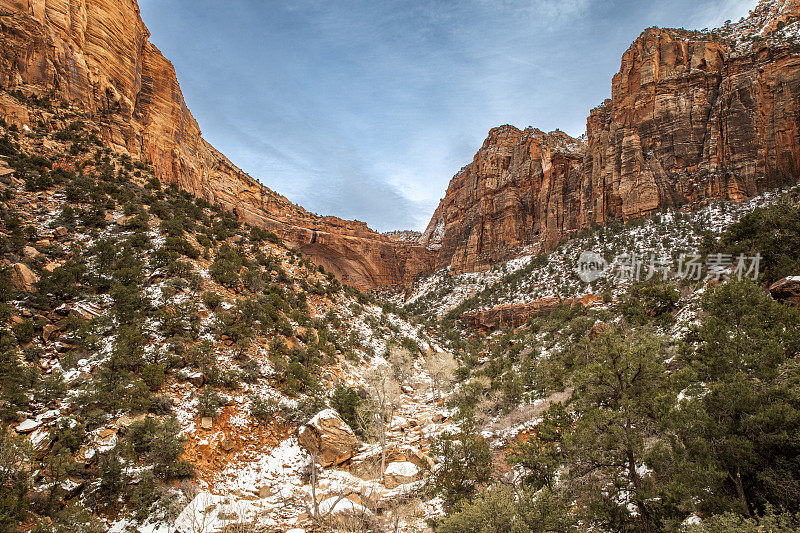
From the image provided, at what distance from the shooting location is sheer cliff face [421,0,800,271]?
4609 cm

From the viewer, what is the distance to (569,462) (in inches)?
328

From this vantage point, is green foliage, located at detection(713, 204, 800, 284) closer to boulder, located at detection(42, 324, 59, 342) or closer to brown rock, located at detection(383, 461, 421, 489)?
brown rock, located at detection(383, 461, 421, 489)

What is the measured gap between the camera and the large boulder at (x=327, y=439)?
46.0 feet

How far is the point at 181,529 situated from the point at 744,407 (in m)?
13.6

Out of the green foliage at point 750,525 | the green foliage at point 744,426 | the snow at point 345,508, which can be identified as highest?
the green foliage at point 744,426

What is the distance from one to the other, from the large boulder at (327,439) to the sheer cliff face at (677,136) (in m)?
55.7

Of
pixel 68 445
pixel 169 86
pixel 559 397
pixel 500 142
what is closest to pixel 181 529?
pixel 68 445

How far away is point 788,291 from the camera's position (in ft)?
40.0

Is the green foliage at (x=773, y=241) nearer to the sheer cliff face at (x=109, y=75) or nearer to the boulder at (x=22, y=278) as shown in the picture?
the boulder at (x=22, y=278)

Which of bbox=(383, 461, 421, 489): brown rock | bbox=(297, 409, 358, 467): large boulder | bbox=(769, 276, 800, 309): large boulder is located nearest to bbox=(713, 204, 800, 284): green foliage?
bbox=(769, 276, 800, 309): large boulder

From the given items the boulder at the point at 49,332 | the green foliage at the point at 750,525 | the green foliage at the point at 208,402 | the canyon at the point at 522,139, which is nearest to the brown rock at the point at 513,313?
the canyon at the point at 522,139

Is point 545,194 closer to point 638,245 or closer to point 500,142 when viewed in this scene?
point 500,142

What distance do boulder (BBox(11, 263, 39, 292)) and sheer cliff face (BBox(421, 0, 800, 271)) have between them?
64.7 meters

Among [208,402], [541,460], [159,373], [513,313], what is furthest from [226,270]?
[513,313]
